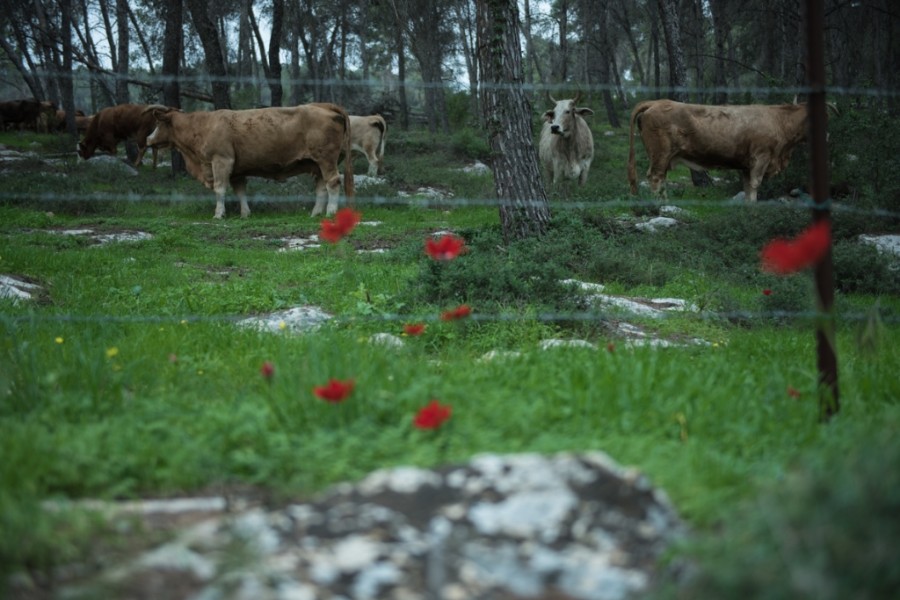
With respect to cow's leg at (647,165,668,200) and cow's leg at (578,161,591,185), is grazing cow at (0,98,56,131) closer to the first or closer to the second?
cow's leg at (578,161,591,185)

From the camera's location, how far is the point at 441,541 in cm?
254

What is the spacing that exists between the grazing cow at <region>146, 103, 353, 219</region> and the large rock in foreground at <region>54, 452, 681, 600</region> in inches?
493

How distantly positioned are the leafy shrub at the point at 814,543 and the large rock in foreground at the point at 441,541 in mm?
224

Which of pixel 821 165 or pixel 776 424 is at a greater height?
pixel 821 165

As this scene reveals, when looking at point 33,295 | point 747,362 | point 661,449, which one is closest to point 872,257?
point 747,362

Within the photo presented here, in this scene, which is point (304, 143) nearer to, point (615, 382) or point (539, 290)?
point (539, 290)

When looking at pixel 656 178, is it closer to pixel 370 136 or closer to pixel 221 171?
pixel 221 171

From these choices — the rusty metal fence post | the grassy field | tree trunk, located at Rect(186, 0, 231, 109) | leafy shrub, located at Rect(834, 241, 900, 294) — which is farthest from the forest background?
the rusty metal fence post

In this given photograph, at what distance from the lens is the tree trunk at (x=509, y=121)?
8.74 m

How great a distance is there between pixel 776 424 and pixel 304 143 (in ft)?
42.6

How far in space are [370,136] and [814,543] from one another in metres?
20.8

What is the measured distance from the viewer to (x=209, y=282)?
830 cm

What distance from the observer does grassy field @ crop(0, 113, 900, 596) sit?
2992mm

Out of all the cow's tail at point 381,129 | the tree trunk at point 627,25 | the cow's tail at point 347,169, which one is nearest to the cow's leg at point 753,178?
the cow's tail at point 347,169
